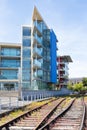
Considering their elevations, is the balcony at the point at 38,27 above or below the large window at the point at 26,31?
above

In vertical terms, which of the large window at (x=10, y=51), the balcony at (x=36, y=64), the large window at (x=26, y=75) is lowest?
the large window at (x=26, y=75)

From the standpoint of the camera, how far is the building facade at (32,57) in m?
75.8

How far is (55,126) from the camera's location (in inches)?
543

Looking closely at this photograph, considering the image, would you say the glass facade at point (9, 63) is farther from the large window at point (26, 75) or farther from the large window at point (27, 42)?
the large window at point (27, 42)

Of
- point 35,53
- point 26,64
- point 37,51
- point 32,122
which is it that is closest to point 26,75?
point 26,64

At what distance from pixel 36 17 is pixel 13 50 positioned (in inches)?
396

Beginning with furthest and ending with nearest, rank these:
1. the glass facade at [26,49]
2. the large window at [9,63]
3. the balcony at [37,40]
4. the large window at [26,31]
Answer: the large window at [9,63] → the large window at [26,31] → the glass facade at [26,49] → the balcony at [37,40]

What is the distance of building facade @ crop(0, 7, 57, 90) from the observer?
7575 cm

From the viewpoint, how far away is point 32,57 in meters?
76.2

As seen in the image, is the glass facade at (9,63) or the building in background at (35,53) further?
the glass facade at (9,63)

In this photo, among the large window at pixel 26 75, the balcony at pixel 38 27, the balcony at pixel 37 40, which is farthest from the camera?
the balcony at pixel 38 27

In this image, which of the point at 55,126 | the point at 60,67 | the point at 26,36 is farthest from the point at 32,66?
the point at 60,67

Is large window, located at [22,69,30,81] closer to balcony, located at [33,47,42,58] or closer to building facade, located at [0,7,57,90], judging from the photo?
building facade, located at [0,7,57,90]

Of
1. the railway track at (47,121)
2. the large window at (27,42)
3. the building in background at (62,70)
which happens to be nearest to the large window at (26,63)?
the large window at (27,42)
